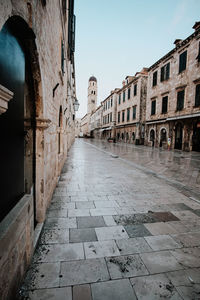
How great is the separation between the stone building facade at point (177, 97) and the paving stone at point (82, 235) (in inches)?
624

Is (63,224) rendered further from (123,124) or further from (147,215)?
(123,124)

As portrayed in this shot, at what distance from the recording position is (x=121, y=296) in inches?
66.4

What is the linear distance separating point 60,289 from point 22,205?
1.04 m

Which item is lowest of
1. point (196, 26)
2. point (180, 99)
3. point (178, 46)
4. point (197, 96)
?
point (197, 96)

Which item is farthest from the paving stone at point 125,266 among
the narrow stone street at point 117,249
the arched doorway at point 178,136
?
the arched doorway at point 178,136

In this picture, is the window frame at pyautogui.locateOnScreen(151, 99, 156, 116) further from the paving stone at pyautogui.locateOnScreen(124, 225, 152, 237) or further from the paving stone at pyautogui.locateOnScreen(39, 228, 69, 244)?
the paving stone at pyautogui.locateOnScreen(39, 228, 69, 244)

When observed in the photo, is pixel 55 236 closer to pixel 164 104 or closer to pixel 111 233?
pixel 111 233

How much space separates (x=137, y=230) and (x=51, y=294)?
174cm

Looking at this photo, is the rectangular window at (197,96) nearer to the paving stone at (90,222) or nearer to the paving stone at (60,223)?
the paving stone at (90,222)

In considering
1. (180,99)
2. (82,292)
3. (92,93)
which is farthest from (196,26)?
(92,93)

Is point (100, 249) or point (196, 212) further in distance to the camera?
point (196, 212)

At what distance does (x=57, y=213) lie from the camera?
3438 mm

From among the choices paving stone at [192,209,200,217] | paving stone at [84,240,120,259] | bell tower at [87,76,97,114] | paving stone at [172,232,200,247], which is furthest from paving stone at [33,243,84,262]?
bell tower at [87,76,97,114]

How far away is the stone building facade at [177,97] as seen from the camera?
15.5 m
